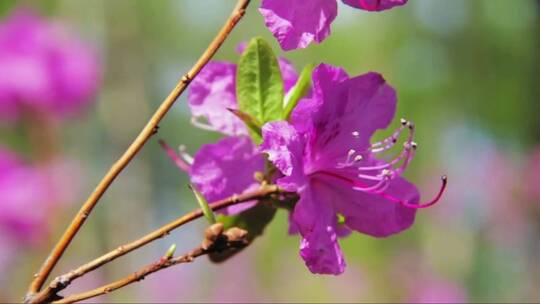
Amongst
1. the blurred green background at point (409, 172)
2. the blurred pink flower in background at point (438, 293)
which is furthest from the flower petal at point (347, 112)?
the blurred pink flower in background at point (438, 293)

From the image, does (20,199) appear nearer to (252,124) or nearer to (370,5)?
(252,124)

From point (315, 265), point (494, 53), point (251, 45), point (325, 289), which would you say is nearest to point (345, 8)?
point (251, 45)

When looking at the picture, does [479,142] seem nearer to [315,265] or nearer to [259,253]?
[259,253]

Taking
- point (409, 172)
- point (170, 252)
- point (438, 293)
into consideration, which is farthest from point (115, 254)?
point (409, 172)

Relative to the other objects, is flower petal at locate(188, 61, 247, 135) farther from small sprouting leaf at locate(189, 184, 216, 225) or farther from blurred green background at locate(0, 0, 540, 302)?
blurred green background at locate(0, 0, 540, 302)

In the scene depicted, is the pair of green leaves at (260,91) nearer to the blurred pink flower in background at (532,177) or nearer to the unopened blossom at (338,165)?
the unopened blossom at (338,165)
